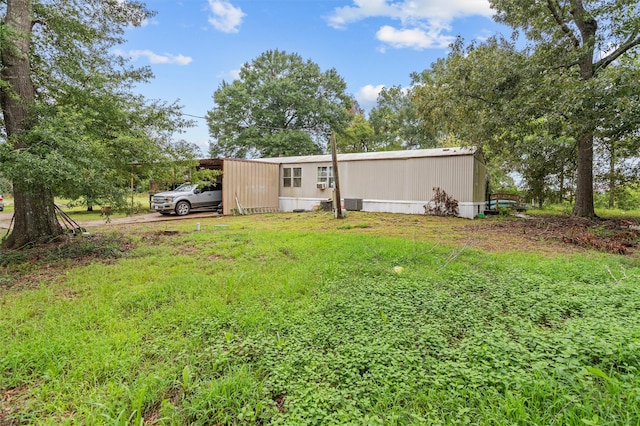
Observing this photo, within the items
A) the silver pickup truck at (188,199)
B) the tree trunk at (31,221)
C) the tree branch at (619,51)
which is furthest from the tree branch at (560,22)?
the tree trunk at (31,221)

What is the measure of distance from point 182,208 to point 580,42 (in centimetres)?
1523

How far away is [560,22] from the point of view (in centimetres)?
969

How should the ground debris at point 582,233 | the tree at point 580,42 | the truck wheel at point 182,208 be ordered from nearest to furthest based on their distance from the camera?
the ground debris at point 582,233 < the tree at point 580,42 < the truck wheel at point 182,208

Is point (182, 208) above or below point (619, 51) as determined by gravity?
below

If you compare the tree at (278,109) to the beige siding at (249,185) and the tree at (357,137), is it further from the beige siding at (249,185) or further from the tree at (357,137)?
the beige siding at (249,185)

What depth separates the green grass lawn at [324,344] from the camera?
1716 mm

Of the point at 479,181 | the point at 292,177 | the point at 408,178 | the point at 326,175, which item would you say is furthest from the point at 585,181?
the point at 292,177

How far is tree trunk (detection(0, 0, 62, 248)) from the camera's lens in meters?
4.59

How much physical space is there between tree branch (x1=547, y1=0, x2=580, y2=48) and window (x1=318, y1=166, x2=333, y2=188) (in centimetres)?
929

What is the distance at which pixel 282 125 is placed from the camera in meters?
26.6

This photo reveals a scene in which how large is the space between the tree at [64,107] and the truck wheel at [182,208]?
6.42 meters

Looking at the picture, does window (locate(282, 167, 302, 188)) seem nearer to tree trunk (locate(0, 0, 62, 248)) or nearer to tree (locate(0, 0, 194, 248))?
tree (locate(0, 0, 194, 248))

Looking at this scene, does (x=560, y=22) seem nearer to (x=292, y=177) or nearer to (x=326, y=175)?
(x=326, y=175)

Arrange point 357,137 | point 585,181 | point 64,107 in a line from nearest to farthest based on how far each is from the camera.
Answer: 1. point 64,107
2. point 585,181
3. point 357,137
